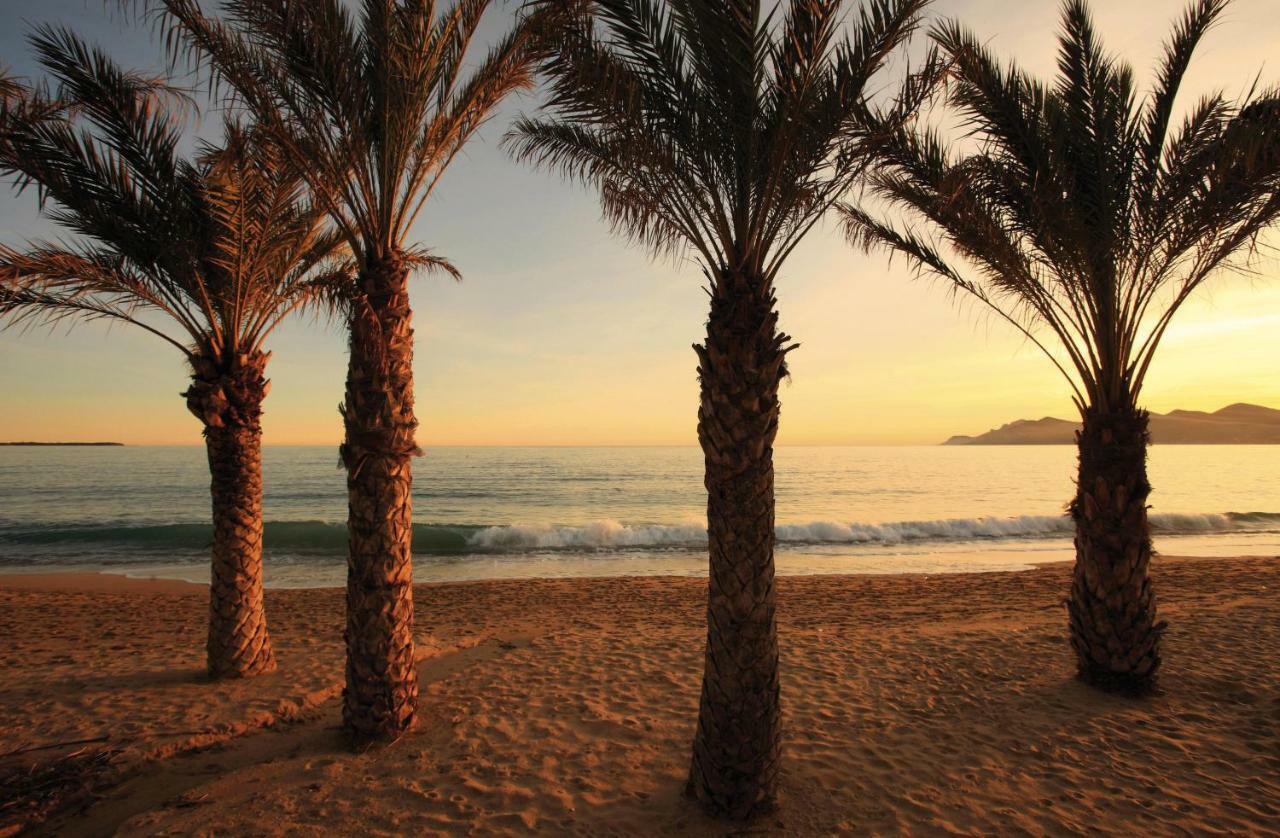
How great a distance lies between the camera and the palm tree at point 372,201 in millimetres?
4621

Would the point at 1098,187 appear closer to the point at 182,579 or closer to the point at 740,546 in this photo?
the point at 740,546

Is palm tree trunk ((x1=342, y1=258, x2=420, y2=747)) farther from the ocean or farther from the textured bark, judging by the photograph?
the ocean

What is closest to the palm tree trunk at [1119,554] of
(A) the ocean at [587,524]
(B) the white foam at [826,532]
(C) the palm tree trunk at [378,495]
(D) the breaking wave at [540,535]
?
(C) the palm tree trunk at [378,495]

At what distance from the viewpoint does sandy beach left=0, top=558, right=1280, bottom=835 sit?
4086 millimetres

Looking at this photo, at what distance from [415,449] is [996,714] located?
577 cm

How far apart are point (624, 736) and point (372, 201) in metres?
4.99

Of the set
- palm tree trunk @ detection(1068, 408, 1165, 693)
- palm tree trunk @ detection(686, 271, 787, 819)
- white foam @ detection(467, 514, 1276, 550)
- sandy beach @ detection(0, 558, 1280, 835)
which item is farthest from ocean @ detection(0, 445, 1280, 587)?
palm tree trunk @ detection(686, 271, 787, 819)

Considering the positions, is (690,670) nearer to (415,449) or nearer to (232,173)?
(415,449)

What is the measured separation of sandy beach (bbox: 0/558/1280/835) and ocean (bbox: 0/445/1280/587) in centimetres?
851

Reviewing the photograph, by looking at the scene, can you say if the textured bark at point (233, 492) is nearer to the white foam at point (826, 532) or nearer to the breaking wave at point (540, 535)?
the breaking wave at point (540, 535)

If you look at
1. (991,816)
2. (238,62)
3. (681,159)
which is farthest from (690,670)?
(238,62)

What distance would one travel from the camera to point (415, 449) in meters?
4.94

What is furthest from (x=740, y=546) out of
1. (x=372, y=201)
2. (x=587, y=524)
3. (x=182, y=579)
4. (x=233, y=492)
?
(x=587, y=524)

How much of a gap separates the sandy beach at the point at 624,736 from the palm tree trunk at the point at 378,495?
504 millimetres
